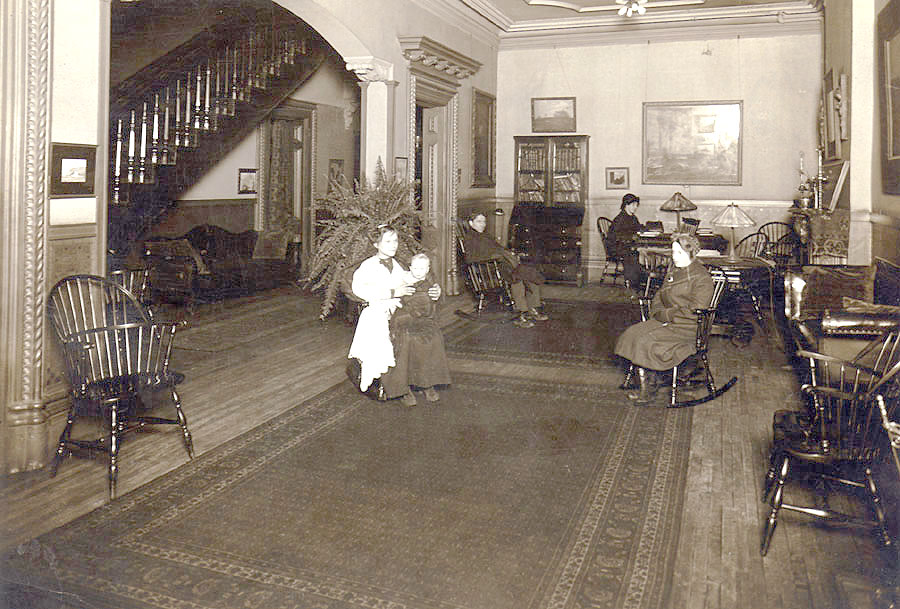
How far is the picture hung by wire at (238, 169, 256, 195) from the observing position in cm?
1180

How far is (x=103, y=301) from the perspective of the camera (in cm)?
482

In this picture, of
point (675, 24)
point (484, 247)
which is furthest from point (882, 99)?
point (675, 24)

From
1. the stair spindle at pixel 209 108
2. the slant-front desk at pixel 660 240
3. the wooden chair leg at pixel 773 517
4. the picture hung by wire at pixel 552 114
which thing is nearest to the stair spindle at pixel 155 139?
the stair spindle at pixel 209 108

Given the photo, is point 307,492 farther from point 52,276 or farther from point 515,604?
point 52,276

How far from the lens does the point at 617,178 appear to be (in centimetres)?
1310

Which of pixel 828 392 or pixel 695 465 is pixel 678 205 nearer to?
pixel 695 465

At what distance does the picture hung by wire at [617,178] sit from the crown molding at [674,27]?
2002 mm

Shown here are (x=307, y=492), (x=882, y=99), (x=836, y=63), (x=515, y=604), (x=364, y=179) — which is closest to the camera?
(x=515, y=604)

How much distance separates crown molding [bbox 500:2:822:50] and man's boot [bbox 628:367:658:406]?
25.5ft

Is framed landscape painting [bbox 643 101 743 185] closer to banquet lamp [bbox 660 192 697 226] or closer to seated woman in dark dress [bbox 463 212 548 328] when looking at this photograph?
banquet lamp [bbox 660 192 697 226]

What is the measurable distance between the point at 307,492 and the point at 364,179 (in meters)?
4.83

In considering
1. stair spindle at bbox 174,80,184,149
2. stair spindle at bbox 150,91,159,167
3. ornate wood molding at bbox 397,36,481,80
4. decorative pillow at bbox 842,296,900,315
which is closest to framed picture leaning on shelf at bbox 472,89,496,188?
ornate wood molding at bbox 397,36,481,80

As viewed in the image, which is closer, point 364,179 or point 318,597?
point 318,597

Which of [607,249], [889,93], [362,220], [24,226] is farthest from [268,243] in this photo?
[889,93]
